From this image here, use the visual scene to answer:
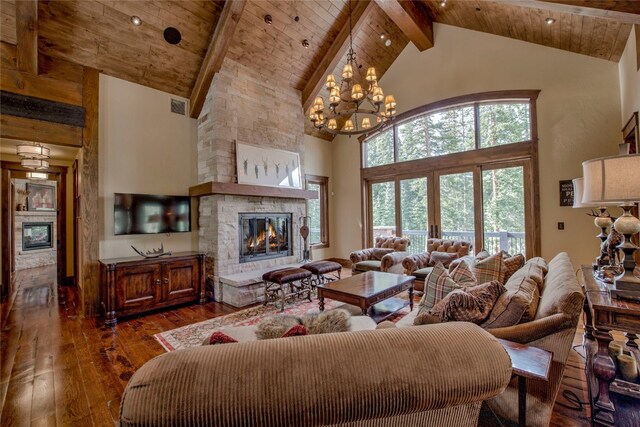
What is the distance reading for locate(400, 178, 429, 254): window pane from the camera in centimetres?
620

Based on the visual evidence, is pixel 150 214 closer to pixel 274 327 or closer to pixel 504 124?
pixel 274 327

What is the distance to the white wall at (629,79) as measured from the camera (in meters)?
3.25

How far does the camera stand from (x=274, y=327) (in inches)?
61.1

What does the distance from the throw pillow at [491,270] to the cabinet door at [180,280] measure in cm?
393

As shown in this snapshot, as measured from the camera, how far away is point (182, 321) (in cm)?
377

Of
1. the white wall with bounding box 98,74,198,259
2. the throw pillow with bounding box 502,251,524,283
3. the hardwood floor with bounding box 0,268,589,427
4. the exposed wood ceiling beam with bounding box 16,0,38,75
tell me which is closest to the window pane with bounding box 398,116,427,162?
the throw pillow with bounding box 502,251,524,283

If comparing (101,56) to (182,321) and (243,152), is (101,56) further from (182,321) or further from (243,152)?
(182,321)

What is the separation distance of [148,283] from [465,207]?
571 cm

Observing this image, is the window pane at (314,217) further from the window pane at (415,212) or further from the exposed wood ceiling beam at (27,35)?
the exposed wood ceiling beam at (27,35)

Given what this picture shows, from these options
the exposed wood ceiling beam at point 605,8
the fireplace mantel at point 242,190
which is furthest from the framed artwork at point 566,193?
the fireplace mantel at point 242,190

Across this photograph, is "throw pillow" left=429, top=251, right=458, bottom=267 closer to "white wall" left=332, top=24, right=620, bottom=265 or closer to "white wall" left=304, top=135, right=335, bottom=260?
"white wall" left=332, top=24, right=620, bottom=265

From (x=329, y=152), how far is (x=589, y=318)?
6350mm

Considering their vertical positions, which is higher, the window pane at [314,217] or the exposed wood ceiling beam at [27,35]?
the exposed wood ceiling beam at [27,35]

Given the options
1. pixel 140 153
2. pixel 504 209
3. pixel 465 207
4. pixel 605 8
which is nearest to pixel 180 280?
pixel 140 153
